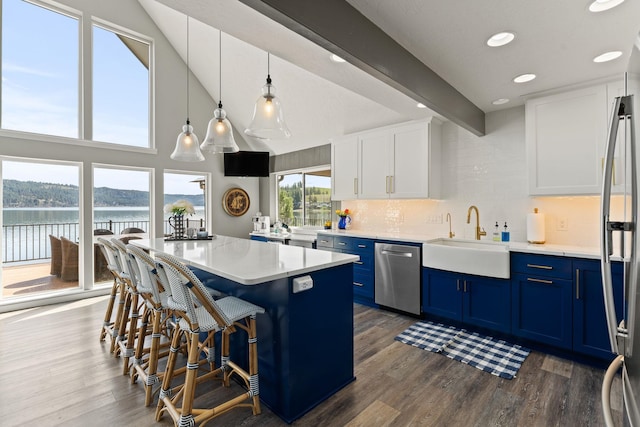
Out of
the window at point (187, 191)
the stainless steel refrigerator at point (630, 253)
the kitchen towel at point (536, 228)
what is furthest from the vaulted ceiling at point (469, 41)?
the window at point (187, 191)

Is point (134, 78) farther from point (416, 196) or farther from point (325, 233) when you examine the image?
point (416, 196)

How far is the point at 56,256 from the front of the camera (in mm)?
4555

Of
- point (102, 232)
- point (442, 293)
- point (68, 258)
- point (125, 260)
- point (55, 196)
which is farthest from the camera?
point (102, 232)

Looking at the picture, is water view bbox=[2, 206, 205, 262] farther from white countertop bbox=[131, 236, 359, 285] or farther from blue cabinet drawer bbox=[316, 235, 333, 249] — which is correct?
white countertop bbox=[131, 236, 359, 285]

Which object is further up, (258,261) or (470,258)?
(258,261)

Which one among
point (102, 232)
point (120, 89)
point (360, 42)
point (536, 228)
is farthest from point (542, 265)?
point (120, 89)

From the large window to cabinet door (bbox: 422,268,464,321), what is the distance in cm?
485

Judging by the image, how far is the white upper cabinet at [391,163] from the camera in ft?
12.4

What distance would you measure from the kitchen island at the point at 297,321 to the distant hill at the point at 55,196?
3.45 m

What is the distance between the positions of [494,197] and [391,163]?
4.22 feet

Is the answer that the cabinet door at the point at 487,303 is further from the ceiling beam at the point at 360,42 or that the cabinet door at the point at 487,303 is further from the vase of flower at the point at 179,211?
the vase of flower at the point at 179,211

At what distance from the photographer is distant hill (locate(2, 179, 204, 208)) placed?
162 inches

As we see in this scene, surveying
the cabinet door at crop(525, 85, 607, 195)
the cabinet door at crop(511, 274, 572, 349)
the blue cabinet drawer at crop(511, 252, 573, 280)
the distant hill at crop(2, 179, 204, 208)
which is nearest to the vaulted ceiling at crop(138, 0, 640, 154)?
the cabinet door at crop(525, 85, 607, 195)

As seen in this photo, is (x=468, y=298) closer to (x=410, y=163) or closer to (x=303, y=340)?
(x=410, y=163)
